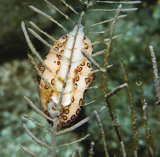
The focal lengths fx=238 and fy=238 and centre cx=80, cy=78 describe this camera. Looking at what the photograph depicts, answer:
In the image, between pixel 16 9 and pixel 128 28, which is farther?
pixel 16 9

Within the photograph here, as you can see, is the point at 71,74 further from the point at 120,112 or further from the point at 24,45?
the point at 24,45

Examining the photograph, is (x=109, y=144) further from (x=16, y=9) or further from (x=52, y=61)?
(x=16, y=9)

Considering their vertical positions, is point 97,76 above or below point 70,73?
below

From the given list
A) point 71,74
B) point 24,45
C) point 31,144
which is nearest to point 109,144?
point 31,144

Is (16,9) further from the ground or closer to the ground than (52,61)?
further from the ground

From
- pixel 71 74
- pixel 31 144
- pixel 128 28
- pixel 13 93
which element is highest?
pixel 71 74

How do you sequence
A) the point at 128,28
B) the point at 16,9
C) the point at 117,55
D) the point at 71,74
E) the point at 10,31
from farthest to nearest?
Answer: the point at 10,31 → the point at 16,9 → the point at 128,28 → the point at 117,55 → the point at 71,74

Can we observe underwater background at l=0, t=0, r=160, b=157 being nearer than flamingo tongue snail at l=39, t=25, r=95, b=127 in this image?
No

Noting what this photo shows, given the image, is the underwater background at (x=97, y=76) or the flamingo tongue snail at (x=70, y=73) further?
the underwater background at (x=97, y=76)

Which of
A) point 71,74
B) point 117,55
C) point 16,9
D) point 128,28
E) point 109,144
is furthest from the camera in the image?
point 16,9

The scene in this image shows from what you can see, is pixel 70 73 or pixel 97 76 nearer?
pixel 70 73

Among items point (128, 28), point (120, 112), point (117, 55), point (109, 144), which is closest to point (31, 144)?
point (109, 144)
